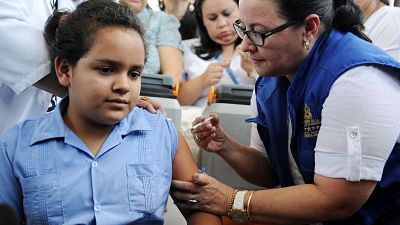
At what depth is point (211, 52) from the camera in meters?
3.02

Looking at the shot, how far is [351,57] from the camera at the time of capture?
4.63 feet

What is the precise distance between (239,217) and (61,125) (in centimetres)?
60

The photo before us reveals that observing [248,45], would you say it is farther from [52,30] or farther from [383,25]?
[383,25]

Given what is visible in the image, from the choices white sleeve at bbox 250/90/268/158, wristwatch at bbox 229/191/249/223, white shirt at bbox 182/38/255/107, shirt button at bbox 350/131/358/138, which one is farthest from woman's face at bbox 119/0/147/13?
shirt button at bbox 350/131/358/138

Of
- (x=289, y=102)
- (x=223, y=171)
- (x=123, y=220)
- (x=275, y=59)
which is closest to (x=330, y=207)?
(x=289, y=102)

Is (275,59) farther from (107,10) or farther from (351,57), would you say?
(107,10)

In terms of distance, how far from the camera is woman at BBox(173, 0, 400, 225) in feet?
4.44

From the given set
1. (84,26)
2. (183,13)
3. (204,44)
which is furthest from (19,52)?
(183,13)

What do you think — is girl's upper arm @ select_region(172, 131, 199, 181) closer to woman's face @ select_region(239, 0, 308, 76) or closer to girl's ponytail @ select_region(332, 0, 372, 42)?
woman's face @ select_region(239, 0, 308, 76)

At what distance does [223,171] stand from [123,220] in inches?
34.6

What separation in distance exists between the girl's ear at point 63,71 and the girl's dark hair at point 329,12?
2.11 feet

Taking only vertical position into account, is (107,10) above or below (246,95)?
above

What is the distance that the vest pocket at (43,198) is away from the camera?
4.25 feet

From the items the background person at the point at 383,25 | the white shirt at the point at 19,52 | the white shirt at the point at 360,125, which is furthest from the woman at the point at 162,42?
the white shirt at the point at 360,125
